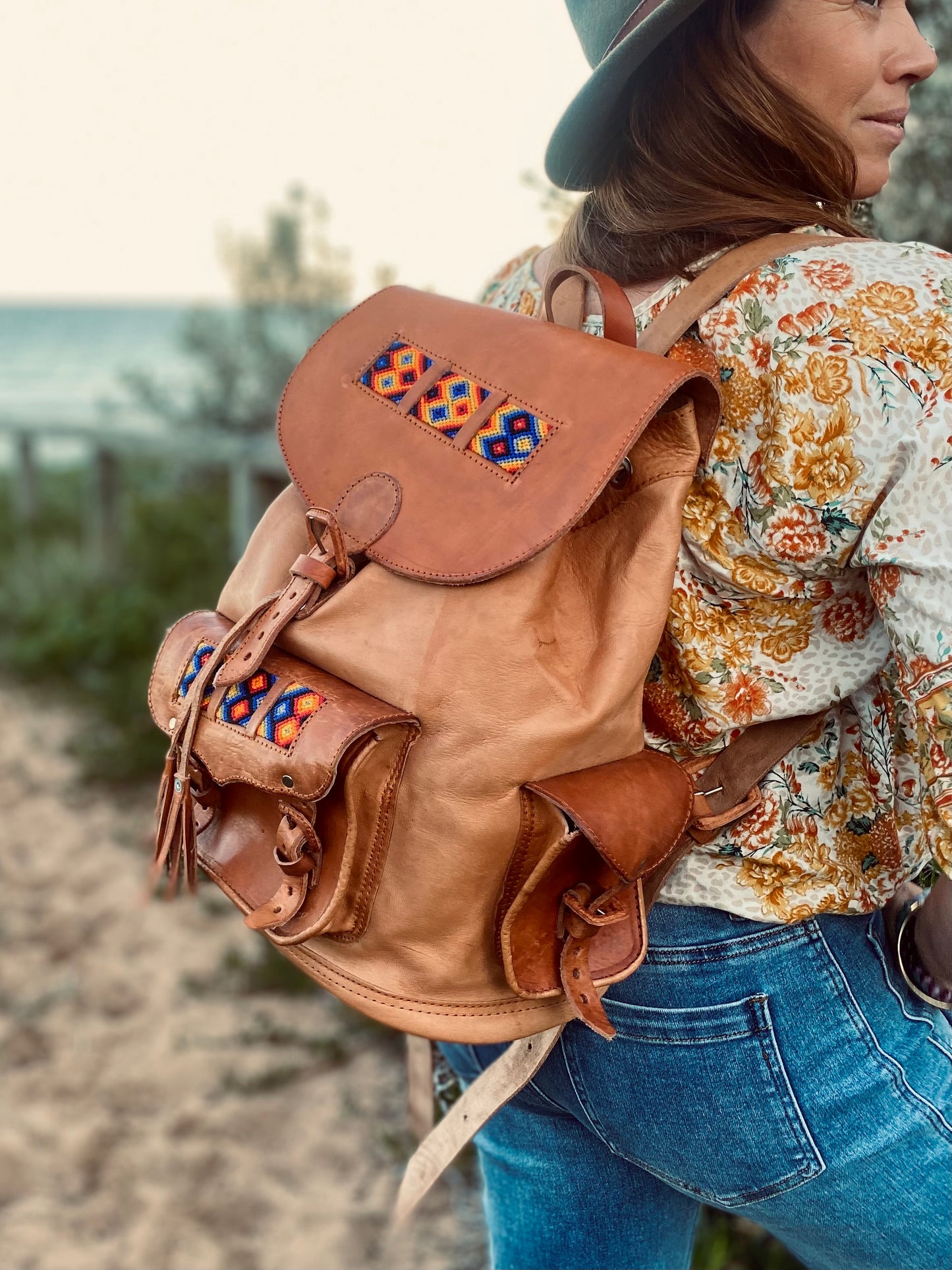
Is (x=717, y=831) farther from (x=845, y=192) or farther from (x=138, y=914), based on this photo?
(x=138, y=914)

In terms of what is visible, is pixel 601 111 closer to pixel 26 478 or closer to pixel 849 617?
pixel 849 617

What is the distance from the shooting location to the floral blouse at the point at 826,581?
0.93 meters

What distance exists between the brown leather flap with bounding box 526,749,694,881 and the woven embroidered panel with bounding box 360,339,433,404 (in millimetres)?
426

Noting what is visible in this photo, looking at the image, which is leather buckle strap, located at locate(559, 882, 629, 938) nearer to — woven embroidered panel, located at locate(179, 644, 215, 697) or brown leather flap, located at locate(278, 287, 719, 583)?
brown leather flap, located at locate(278, 287, 719, 583)

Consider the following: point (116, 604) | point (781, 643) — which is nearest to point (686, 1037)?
point (781, 643)

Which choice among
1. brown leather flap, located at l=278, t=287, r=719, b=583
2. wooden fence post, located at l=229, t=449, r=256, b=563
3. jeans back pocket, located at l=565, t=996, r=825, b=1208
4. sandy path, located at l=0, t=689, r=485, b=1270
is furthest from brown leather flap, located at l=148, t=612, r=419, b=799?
wooden fence post, located at l=229, t=449, r=256, b=563

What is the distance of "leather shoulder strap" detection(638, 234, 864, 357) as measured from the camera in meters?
1.01

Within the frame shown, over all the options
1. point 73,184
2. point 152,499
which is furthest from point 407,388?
point 73,184

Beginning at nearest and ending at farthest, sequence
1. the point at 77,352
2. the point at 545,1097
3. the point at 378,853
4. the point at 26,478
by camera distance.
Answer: the point at 378,853, the point at 545,1097, the point at 26,478, the point at 77,352

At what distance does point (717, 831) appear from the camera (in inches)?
44.8

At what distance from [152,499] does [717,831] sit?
6109 millimetres

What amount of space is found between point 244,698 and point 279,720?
7 cm

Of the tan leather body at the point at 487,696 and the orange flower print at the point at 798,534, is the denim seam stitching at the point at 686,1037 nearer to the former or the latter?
the tan leather body at the point at 487,696

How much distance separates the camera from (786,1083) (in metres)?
1.08
